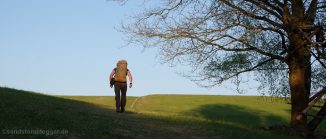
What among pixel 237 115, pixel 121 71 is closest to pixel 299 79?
pixel 121 71

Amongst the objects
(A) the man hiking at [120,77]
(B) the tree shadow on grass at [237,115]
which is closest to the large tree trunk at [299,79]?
(A) the man hiking at [120,77]

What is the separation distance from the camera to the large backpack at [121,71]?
21531mm

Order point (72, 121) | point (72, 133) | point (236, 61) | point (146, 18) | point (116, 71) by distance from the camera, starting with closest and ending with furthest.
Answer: point (72, 133) → point (72, 121) → point (116, 71) → point (236, 61) → point (146, 18)

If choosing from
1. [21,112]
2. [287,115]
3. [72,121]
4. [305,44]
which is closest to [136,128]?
[72,121]

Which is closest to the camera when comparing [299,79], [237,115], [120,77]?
[120,77]

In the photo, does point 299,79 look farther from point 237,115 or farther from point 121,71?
point 237,115

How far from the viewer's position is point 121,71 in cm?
2153

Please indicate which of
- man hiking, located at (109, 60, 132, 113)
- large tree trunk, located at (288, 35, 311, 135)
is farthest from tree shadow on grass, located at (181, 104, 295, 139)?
man hiking, located at (109, 60, 132, 113)

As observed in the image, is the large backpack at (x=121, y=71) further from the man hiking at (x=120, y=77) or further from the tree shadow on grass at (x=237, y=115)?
the tree shadow on grass at (x=237, y=115)

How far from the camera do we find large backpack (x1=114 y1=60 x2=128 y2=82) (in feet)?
70.6

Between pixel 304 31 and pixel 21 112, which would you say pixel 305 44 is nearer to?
pixel 304 31

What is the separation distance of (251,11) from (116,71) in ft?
22.0

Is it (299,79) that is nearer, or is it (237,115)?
(299,79)

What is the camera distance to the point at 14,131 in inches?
541
